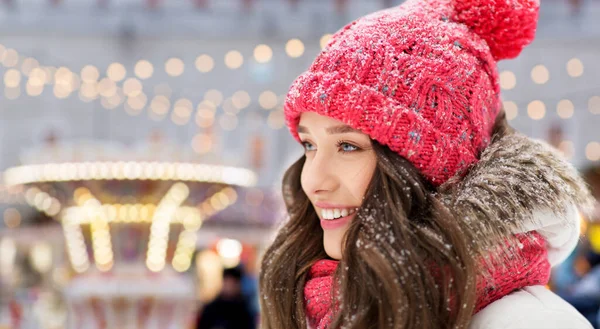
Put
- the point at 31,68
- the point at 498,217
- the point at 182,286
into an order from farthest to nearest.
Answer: the point at 31,68 < the point at 182,286 < the point at 498,217

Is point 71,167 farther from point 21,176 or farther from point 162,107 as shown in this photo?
point 162,107

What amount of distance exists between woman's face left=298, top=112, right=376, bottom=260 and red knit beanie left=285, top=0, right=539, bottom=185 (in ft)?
0.13

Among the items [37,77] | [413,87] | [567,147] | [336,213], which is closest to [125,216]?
[336,213]

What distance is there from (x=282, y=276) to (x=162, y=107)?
44.6 feet

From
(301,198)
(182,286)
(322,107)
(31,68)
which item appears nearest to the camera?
(322,107)

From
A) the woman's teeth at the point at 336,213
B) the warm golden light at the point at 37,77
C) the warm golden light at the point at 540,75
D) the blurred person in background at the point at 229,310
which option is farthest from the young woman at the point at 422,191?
the warm golden light at the point at 37,77

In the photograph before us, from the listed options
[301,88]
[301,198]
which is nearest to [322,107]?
[301,88]

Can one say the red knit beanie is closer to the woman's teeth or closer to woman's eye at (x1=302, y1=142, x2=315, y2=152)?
woman's eye at (x1=302, y1=142, x2=315, y2=152)

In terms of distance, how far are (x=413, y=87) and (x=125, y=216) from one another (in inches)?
209

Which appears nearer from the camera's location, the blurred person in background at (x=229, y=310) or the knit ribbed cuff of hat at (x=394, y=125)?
the knit ribbed cuff of hat at (x=394, y=125)

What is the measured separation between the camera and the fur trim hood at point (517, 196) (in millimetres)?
1350

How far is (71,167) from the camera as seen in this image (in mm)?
6086

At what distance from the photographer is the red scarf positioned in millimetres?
1366

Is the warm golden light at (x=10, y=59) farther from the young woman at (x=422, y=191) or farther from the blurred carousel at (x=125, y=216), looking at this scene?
the young woman at (x=422, y=191)
